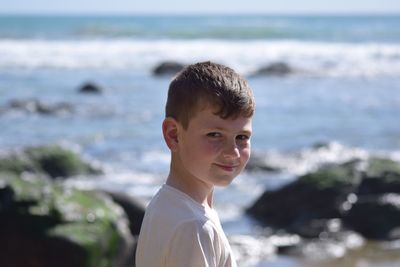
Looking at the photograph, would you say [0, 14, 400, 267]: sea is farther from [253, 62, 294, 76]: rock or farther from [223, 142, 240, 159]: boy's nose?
[223, 142, 240, 159]: boy's nose

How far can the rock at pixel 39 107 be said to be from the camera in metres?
22.0

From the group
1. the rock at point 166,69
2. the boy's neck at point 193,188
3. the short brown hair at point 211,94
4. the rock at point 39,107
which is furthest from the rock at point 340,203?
the rock at point 166,69

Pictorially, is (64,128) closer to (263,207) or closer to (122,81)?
(263,207)

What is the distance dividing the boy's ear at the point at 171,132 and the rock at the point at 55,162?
37.9 ft

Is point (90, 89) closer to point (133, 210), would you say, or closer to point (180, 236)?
point (133, 210)

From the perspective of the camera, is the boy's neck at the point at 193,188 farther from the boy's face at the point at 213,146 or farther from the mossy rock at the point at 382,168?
the mossy rock at the point at 382,168

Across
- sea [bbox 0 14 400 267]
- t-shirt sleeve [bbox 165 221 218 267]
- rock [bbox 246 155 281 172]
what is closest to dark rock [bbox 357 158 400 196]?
sea [bbox 0 14 400 267]

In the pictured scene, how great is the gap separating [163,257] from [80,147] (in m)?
14.6

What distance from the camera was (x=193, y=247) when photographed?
2.56 meters

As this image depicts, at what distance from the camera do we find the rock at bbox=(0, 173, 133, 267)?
7539 mm

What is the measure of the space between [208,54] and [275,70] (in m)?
11.2

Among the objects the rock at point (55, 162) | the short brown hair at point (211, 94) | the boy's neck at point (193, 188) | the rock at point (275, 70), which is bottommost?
the rock at point (55, 162)

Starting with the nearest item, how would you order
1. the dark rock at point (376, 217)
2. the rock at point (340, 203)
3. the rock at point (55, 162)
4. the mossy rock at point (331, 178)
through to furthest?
the dark rock at point (376, 217), the rock at point (340, 203), the mossy rock at point (331, 178), the rock at point (55, 162)

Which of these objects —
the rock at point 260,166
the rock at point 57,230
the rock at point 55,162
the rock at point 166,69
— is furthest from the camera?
the rock at point 166,69
